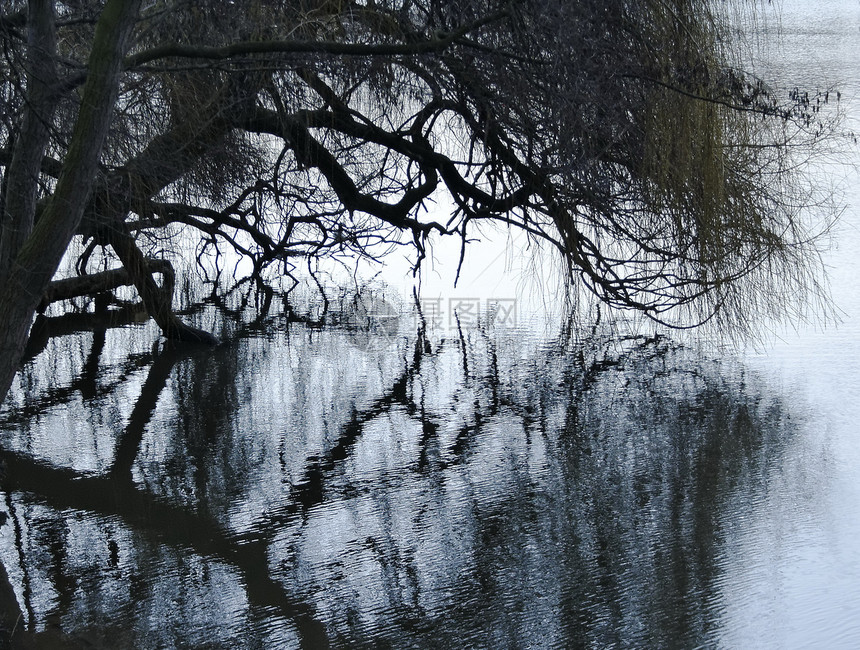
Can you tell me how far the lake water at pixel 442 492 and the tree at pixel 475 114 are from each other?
66 cm

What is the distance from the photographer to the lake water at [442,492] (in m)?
3.08

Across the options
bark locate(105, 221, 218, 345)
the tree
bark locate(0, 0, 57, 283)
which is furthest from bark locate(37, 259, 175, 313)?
bark locate(0, 0, 57, 283)

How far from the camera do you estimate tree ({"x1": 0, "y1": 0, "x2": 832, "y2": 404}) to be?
321 cm

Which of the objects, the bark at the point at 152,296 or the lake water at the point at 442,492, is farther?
the bark at the point at 152,296

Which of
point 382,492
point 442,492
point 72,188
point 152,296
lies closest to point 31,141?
point 72,188

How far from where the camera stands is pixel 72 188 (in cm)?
307

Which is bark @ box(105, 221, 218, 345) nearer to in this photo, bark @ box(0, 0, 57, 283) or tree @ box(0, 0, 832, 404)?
tree @ box(0, 0, 832, 404)

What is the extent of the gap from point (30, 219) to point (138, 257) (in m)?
2.50

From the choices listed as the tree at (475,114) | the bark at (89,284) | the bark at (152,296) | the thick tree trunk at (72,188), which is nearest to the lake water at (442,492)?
the bark at (152,296)

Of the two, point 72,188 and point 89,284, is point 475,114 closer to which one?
point 72,188

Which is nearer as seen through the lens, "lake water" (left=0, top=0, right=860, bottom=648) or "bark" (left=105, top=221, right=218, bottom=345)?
"lake water" (left=0, top=0, right=860, bottom=648)

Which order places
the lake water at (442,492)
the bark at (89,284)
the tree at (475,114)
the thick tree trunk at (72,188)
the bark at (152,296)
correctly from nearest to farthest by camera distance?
the thick tree trunk at (72,188) < the lake water at (442,492) < the tree at (475,114) < the bark at (152,296) < the bark at (89,284)

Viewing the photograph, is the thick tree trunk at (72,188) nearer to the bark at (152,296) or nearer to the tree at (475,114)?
the tree at (475,114)

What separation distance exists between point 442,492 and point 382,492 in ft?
0.80
